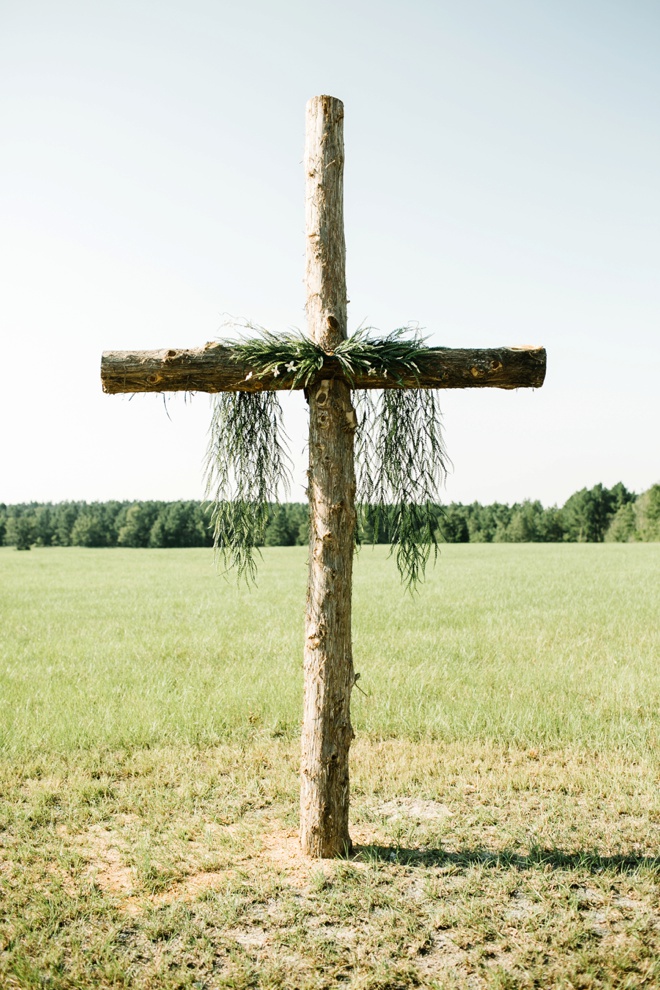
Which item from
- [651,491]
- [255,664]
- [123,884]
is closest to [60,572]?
[255,664]

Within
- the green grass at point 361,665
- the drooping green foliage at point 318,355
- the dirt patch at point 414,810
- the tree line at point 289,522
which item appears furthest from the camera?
the tree line at point 289,522

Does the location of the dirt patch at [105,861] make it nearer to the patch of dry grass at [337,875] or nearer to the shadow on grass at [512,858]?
the patch of dry grass at [337,875]

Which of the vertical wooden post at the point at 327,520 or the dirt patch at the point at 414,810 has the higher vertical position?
the vertical wooden post at the point at 327,520

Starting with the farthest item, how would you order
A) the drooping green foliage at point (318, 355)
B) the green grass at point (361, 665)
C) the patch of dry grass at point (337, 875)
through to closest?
the green grass at point (361, 665) → the drooping green foliage at point (318, 355) → the patch of dry grass at point (337, 875)

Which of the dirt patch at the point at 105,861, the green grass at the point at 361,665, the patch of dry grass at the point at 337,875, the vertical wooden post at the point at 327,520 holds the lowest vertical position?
the dirt patch at the point at 105,861

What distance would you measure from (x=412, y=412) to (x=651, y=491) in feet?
281

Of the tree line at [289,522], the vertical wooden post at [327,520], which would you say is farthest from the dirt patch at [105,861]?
the tree line at [289,522]

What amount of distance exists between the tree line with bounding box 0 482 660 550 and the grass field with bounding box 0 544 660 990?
40173mm

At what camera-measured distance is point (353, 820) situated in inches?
219

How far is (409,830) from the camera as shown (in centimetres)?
534

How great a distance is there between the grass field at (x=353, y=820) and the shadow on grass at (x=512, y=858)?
0.02 meters

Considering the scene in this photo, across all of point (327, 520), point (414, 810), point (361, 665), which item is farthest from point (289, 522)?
point (327, 520)

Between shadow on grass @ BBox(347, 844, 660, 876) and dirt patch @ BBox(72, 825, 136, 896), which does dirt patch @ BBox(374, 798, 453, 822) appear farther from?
dirt patch @ BBox(72, 825, 136, 896)

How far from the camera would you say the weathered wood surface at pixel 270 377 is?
4.82 metres
